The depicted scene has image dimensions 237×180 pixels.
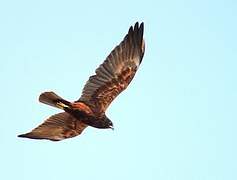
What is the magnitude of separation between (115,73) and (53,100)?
201 cm

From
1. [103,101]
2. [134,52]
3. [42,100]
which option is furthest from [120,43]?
[42,100]

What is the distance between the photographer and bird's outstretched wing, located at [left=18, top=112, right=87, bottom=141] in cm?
1388

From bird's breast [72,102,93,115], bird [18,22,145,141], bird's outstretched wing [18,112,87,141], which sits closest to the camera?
bird's breast [72,102,93,115]

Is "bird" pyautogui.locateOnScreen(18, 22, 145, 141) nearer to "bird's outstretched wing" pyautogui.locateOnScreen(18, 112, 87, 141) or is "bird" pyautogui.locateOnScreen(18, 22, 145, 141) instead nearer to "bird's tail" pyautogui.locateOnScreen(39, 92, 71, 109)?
"bird's outstretched wing" pyautogui.locateOnScreen(18, 112, 87, 141)

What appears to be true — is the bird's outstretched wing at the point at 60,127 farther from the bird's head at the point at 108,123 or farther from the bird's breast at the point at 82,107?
the bird's head at the point at 108,123

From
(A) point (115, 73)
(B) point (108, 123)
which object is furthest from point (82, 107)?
(A) point (115, 73)

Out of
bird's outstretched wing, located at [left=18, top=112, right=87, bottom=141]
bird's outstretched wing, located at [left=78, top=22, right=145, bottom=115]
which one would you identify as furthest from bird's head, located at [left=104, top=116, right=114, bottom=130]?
bird's outstretched wing, located at [left=18, top=112, right=87, bottom=141]

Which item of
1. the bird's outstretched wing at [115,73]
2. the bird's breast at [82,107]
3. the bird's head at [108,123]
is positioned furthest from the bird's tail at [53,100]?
the bird's head at [108,123]

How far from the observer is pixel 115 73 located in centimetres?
1445

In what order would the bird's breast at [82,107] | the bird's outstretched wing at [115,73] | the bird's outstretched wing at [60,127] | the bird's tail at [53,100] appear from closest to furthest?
the bird's tail at [53,100] < the bird's breast at [82,107] < the bird's outstretched wing at [60,127] < the bird's outstretched wing at [115,73]

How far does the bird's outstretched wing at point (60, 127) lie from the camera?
13883mm

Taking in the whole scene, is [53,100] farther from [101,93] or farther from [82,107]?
[101,93]

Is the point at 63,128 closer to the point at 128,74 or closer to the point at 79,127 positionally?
the point at 79,127

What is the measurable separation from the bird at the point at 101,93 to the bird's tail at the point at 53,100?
0.42ft
